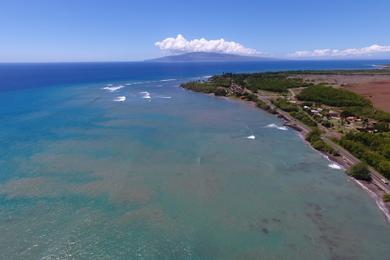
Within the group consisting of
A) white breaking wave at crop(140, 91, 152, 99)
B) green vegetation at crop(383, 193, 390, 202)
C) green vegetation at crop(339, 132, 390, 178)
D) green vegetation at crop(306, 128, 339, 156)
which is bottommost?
white breaking wave at crop(140, 91, 152, 99)

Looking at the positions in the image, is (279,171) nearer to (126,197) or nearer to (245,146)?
(245,146)

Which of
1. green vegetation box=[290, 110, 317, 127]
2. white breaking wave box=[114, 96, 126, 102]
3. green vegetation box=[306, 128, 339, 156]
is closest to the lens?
green vegetation box=[306, 128, 339, 156]

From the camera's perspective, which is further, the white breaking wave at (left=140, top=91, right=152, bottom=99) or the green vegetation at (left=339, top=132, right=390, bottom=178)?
the white breaking wave at (left=140, top=91, right=152, bottom=99)

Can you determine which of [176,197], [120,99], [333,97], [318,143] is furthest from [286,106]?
[176,197]

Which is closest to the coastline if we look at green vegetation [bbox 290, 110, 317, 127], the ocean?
green vegetation [bbox 290, 110, 317, 127]

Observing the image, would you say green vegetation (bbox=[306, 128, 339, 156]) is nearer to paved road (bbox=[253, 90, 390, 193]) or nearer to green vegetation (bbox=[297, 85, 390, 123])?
paved road (bbox=[253, 90, 390, 193])

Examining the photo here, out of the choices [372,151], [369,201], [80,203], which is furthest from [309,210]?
[80,203]

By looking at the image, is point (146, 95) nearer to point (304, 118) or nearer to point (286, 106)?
point (286, 106)

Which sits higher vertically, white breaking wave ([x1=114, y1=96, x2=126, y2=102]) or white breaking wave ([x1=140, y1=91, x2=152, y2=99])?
white breaking wave ([x1=114, y1=96, x2=126, y2=102])
